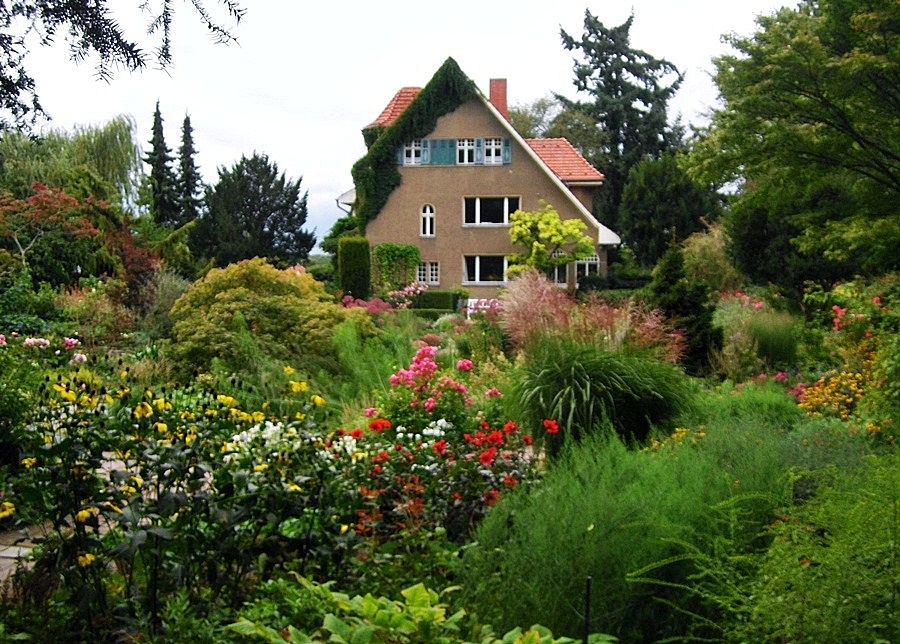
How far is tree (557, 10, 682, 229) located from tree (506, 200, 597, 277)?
13.2m

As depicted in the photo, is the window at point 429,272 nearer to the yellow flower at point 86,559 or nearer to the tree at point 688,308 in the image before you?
the tree at point 688,308

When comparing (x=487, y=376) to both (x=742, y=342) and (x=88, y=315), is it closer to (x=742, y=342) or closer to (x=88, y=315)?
(x=742, y=342)

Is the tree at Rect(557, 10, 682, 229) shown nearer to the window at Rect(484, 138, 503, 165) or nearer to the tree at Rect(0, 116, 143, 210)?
the window at Rect(484, 138, 503, 165)

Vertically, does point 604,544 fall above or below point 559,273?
below

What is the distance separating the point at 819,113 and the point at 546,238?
15.1 m

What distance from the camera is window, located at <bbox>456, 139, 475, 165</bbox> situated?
3125 cm

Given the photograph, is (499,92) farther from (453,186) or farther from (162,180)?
(162,180)

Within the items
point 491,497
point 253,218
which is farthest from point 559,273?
point 491,497

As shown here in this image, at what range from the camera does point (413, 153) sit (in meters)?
31.3

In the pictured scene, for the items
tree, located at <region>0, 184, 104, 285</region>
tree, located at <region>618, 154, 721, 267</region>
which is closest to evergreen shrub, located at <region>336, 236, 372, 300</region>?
tree, located at <region>0, 184, 104, 285</region>

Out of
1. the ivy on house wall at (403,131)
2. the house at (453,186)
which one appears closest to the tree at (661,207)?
the house at (453,186)

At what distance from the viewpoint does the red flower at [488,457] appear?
4.55 metres

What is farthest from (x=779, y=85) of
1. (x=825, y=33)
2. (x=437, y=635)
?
(x=437, y=635)

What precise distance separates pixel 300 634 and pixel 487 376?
6.62 meters
